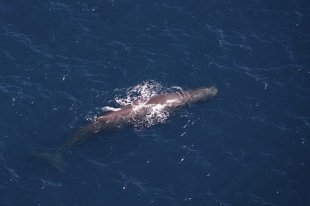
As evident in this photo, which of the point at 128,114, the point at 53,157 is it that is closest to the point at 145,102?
the point at 128,114

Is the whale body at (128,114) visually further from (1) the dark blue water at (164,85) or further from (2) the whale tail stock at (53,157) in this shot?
(1) the dark blue water at (164,85)

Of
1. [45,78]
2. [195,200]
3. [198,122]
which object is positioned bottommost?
[195,200]

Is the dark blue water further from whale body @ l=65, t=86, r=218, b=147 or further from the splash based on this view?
whale body @ l=65, t=86, r=218, b=147

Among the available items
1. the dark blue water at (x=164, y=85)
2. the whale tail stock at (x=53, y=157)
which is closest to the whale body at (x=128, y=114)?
the whale tail stock at (x=53, y=157)

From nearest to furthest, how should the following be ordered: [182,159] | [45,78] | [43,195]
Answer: [43,195], [182,159], [45,78]

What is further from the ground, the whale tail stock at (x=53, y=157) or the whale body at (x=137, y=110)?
the whale body at (x=137, y=110)

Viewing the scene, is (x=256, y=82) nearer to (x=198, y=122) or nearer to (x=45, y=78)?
(x=198, y=122)

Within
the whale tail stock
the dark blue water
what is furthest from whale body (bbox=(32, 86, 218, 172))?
the dark blue water

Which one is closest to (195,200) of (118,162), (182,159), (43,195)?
(182,159)
